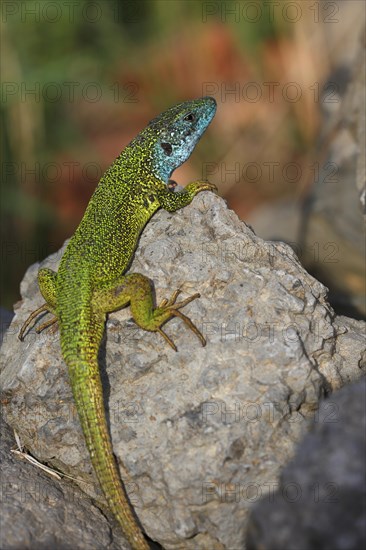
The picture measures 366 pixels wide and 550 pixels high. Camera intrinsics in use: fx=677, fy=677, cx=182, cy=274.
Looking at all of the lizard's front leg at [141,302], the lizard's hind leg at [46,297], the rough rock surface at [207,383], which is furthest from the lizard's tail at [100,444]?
the lizard's hind leg at [46,297]

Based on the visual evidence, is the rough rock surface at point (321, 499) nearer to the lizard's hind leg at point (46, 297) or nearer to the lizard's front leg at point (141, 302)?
the lizard's front leg at point (141, 302)

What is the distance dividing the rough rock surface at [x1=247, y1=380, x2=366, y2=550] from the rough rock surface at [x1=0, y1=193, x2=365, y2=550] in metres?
0.55

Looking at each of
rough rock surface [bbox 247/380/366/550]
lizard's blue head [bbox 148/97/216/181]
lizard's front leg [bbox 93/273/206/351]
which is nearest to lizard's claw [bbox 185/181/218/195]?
lizard's blue head [bbox 148/97/216/181]

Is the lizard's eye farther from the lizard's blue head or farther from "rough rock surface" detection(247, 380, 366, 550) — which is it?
"rough rock surface" detection(247, 380, 366, 550)

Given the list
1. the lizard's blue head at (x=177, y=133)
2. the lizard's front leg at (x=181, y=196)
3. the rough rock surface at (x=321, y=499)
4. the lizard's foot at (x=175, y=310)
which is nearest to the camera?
the rough rock surface at (x=321, y=499)

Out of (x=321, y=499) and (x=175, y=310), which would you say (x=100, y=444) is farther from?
(x=321, y=499)

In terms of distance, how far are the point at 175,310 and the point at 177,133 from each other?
65.4 inches

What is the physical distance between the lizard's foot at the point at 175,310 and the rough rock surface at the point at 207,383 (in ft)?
0.18

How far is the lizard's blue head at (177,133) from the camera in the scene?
5117 mm

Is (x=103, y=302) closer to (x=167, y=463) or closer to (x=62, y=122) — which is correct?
(x=167, y=463)

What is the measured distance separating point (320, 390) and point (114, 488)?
1.27 metres

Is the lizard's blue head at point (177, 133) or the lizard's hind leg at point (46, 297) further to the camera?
the lizard's blue head at point (177, 133)

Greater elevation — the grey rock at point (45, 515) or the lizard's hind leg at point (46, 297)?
the lizard's hind leg at point (46, 297)

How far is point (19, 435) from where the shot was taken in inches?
170
